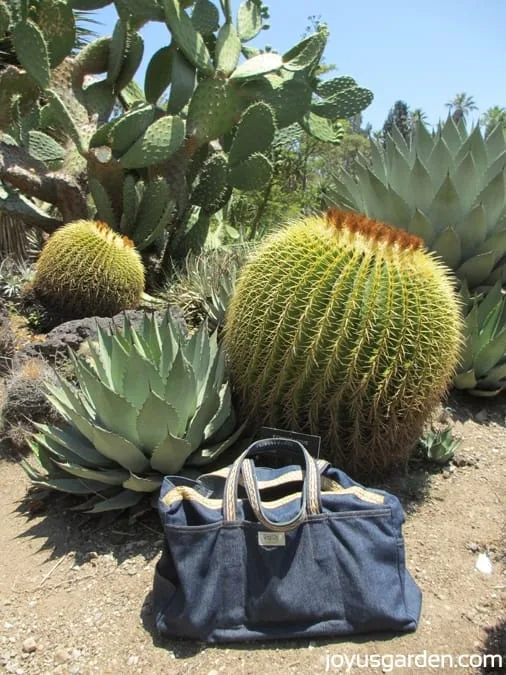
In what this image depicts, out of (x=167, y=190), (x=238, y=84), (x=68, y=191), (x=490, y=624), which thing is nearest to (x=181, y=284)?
(x=167, y=190)

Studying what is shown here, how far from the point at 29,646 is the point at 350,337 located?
1877mm

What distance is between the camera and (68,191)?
649cm

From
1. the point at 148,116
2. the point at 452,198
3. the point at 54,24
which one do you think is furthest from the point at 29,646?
the point at 54,24

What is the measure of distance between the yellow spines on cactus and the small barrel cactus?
252 cm

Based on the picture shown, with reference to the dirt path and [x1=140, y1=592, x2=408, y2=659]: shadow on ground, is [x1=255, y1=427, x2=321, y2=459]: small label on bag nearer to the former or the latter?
the dirt path

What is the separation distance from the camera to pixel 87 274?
17.4 feet

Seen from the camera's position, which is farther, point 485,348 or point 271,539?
point 485,348

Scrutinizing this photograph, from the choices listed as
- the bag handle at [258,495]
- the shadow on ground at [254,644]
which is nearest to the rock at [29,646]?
the shadow on ground at [254,644]

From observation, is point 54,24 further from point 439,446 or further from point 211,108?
point 439,446

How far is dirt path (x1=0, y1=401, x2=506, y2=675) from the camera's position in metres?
2.21

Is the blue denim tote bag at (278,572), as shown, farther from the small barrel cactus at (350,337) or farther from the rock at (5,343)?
the rock at (5,343)

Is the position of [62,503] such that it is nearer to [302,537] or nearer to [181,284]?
[302,537]

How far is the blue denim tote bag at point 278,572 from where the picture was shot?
7.32 ft

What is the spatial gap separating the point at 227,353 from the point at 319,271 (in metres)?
0.79
